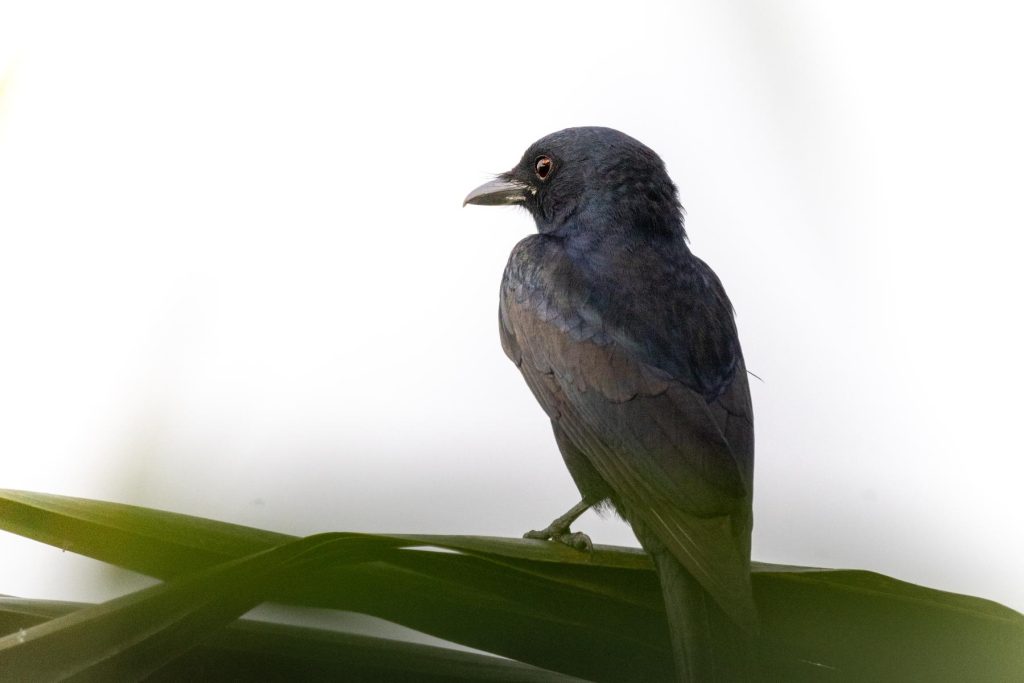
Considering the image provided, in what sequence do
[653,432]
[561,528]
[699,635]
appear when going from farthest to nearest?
[561,528]
[653,432]
[699,635]

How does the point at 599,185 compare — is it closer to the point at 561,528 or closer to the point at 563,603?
the point at 561,528

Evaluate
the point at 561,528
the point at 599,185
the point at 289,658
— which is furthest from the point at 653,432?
the point at 289,658

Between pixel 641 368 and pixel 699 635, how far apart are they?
2.78ft

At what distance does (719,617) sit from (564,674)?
56 cm

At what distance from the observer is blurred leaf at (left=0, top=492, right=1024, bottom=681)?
1269 millimetres

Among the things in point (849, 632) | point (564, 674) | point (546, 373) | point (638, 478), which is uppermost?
point (546, 373)

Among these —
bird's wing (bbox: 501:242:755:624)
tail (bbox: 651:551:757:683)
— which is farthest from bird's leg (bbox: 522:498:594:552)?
tail (bbox: 651:551:757:683)

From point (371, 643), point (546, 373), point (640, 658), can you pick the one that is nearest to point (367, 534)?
point (371, 643)

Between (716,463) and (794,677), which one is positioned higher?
(716,463)

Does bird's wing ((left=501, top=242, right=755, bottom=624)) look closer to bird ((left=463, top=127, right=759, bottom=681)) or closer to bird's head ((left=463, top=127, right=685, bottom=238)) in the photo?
bird ((left=463, top=127, right=759, bottom=681))

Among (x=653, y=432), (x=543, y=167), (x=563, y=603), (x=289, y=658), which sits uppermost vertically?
(x=543, y=167)

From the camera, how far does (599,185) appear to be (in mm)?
3123

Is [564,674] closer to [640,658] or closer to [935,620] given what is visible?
[640,658]

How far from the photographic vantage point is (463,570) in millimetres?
1470
